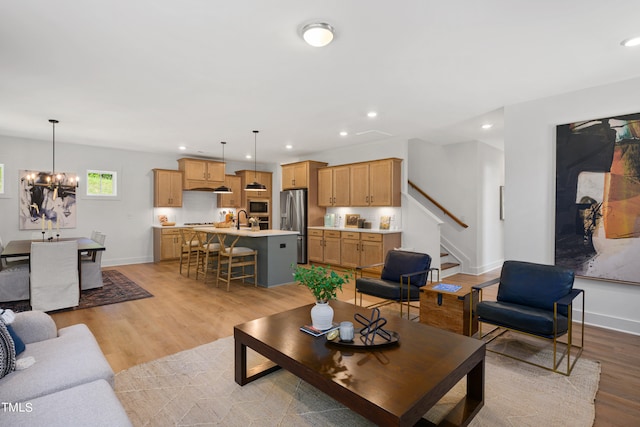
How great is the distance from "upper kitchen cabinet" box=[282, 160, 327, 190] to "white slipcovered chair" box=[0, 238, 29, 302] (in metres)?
5.27

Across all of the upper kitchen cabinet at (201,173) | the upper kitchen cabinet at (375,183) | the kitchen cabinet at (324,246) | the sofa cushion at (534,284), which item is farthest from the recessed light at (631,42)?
the upper kitchen cabinet at (201,173)

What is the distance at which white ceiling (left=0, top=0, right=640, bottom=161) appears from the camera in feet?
7.68

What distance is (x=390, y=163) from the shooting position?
6.51 m

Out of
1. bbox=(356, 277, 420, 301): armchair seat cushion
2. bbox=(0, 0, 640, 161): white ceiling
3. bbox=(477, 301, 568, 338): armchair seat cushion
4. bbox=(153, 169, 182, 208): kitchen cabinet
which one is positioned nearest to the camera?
bbox=(0, 0, 640, 161): white ceiling

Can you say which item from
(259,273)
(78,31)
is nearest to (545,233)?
(259,273)

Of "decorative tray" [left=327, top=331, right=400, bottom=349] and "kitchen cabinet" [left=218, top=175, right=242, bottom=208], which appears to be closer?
"decorative tray" [left=327, top=331, right=400, bottom=349]

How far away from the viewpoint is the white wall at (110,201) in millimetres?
6457

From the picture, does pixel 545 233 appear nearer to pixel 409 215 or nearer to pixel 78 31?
pixel 409 215

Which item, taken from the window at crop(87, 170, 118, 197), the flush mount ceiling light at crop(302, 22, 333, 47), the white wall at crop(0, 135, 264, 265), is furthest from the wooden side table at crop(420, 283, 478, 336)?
the window at crop(87, 170, 118, 197)

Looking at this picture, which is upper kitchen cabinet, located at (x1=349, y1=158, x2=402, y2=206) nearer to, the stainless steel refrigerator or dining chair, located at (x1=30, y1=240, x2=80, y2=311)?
the stainless steel refrigerator

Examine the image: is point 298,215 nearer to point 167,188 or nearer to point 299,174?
point 299,174

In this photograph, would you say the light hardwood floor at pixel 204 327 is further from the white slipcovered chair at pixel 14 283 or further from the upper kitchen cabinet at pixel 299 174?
the upper kitchen cabinet at pixel 299 174

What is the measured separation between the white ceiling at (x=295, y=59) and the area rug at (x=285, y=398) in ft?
8.98

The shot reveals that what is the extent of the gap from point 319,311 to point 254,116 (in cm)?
356
